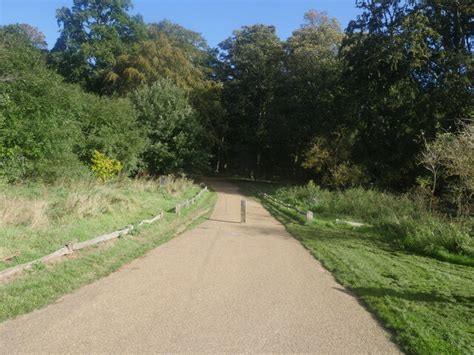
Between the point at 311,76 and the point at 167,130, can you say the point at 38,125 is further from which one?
the point at 311,76

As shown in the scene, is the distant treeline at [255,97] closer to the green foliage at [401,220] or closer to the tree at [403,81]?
the tree at [403,81]

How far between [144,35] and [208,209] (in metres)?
39.4

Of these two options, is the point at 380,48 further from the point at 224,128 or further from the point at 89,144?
the point at 224,128

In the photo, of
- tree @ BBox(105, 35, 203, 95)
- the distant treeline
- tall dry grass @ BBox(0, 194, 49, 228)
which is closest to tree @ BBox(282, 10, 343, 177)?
the distant treeline

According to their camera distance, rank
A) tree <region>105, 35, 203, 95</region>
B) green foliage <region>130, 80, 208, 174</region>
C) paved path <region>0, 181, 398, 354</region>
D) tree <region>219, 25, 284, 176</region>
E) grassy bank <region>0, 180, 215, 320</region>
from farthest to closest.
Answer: tree <region>219, 25, 284, 176</region>, tree <region>105, 35, 203, 95</region>, green foliage <region>130, 80, 208, 174</region>, grassy bank <region>0, 180, 215, 320</region>, paved path <region>0, 181, 398, 354</region>

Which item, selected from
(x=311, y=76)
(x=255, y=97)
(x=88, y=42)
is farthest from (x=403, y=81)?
(x=88, y=42)

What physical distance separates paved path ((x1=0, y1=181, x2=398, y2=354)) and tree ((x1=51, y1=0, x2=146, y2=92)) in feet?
138

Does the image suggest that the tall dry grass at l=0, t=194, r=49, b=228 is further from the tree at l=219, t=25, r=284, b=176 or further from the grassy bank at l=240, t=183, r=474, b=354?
the tree at l=219, t=25, r=284, b=176

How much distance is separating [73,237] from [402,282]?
7.76 metres

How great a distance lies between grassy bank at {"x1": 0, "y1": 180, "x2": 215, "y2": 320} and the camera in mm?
6512

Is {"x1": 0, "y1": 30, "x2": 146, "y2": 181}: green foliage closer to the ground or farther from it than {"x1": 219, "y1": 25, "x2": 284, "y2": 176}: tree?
closer to the ground

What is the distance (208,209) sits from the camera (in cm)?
2227

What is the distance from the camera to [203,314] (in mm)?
6074

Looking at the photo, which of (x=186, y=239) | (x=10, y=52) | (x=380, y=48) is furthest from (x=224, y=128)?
(x=186, y=239)
